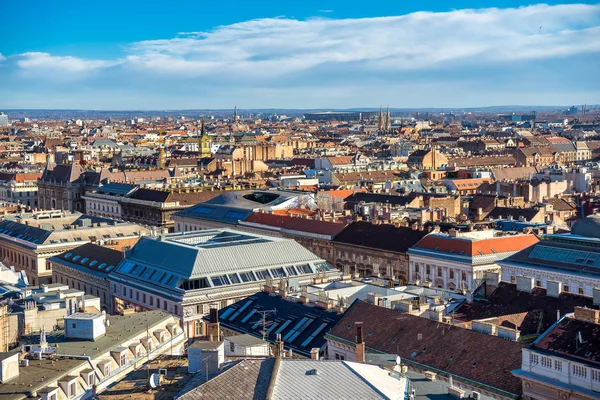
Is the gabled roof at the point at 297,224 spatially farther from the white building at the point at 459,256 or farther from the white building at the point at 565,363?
the white building at the point at 565,363

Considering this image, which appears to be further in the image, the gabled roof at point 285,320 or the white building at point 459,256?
the white building at point 459,256

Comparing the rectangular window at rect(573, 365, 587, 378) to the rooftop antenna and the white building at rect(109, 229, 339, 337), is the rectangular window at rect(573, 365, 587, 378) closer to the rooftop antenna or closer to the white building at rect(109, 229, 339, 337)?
the rooftop antenna

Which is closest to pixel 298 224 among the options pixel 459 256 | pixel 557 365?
pixel 459 256

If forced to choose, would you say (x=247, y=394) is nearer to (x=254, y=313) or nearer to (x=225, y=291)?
(x=254, y=313)

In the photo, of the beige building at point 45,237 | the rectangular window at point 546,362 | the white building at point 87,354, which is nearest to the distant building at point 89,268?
the beige building at point 45,237

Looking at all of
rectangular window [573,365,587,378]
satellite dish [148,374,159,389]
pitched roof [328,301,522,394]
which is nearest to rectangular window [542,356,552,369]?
rectangular window [573,365,587,378]

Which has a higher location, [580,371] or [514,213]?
[580,371]

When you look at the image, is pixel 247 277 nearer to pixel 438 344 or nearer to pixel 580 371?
pixel 438 344
